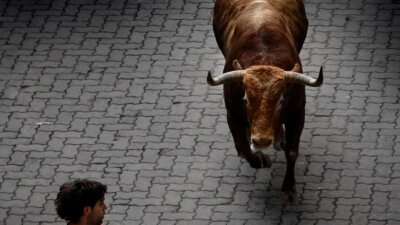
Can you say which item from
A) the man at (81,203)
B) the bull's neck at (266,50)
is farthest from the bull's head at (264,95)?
the man at (81,203)

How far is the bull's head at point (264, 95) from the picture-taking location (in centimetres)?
1187

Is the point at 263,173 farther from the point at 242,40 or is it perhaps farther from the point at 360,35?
the point at 360,35

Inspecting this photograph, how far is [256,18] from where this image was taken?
43.4ft

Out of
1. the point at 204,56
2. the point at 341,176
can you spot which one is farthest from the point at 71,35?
the point at 341,176

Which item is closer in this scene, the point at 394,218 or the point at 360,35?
the point at 394,218

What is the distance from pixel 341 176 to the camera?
13.4 m

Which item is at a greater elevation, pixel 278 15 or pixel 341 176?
pixel 278 15

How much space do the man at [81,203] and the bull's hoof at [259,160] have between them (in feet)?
13.1

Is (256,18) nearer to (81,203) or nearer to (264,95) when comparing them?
(264,95)

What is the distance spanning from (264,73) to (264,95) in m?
0.29

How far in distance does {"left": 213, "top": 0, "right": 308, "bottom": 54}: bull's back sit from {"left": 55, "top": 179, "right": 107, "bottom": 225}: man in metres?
4.31

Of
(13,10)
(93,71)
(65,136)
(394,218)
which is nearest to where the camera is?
(394,218)

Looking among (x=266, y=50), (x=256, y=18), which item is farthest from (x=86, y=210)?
(x=256, y=18)

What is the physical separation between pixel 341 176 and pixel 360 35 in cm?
358
